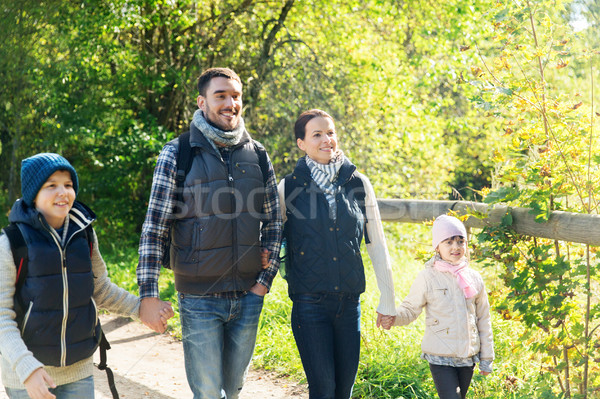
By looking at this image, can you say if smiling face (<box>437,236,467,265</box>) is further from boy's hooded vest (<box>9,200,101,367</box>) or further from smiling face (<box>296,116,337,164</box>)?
boy's hooded vest (<box>9,200,101,367</box>)

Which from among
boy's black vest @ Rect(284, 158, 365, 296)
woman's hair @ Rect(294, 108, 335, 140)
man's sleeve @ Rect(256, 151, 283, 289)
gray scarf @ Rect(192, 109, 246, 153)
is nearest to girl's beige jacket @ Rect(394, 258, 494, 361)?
boy's black vest @ Rect(284, 158, 365, 296)

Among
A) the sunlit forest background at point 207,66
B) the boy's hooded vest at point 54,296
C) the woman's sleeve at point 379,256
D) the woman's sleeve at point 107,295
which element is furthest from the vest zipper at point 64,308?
the sunlit forest background at point 207,66

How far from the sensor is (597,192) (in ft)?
12.1

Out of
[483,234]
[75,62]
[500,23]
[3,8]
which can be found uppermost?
[3,8]

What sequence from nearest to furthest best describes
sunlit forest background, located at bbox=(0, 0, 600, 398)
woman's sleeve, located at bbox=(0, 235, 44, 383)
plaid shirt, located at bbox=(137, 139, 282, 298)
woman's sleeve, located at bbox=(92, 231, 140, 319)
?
woman's sleeve, located at bbox=(0, 235, 44, 383)
woman's sleeve, located at bbox=(92, 231, 140, 319)
plaid shirt, located at bbox=(137, 139, 282, 298)
sunlit forest background, located at bbox=(0, 0, 600, 398)

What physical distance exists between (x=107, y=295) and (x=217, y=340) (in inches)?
23.0

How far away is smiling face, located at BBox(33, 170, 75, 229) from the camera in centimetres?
274

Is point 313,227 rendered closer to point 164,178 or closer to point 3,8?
point 164,178

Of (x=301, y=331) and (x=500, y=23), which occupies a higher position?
(x=500, y=23)

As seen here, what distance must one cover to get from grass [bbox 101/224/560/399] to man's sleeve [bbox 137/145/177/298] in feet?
6.44

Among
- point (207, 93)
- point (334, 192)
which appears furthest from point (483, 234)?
point (207, 93)

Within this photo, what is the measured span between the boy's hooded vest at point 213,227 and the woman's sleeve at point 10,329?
829 millimetres

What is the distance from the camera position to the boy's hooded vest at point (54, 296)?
102 inches

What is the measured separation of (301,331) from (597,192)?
1918 mm
